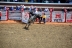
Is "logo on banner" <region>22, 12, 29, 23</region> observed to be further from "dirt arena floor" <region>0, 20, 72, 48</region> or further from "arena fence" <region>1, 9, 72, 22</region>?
"dirt arena floor" <region>0, 20, 72, 48</region>

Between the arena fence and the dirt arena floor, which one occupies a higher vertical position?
the arena fence

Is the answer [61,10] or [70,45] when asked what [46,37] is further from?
[61,10]

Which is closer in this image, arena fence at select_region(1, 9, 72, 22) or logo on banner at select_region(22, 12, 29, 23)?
logo on banner at select_region(22, 12, 29, 23)

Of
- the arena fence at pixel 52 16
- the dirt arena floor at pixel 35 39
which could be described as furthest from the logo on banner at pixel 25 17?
the dirt arena floor at pixel 35 39

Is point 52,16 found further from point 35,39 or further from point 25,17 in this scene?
point 35,39

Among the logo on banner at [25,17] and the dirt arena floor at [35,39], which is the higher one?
the logo on banner at [25,17]

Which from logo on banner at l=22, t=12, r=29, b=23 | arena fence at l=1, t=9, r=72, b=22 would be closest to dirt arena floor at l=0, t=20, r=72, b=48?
logo on banner at l=22, t=12, r=29, b=23

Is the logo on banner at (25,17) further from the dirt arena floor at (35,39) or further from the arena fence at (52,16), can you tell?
the dirt arena floor at (35,39)

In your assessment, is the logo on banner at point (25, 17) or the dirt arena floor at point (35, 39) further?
the logo on banner at point (25, 17)

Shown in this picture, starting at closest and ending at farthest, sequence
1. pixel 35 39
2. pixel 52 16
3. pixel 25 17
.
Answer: pixel 35 39
pixel 25 17
pixel 52 16

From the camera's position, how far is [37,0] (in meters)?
26.8

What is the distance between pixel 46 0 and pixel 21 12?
13.5ft

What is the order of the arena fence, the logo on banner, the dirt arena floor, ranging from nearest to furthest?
the dirt arena floor < the logo on banner < the arena fence

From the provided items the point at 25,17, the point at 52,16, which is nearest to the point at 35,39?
the point at 25,17
